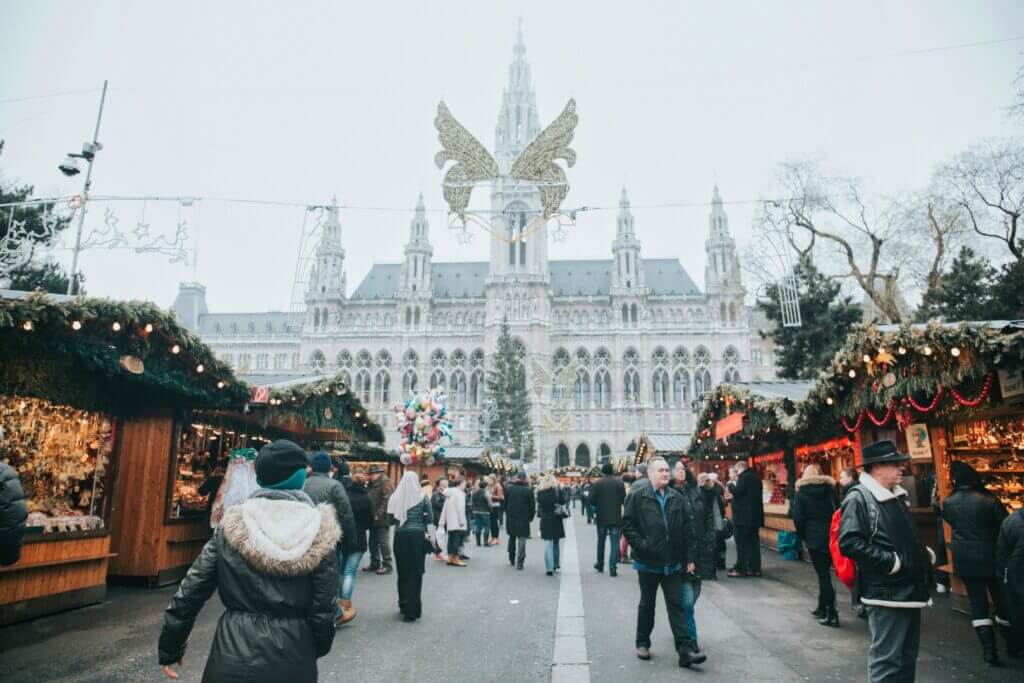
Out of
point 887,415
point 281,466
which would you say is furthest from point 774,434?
point 281,466

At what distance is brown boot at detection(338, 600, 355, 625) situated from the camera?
5.50 meters

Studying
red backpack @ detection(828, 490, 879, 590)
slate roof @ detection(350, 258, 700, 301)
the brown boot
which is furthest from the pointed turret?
red backpack @ detection(828, 490, 879, 590)

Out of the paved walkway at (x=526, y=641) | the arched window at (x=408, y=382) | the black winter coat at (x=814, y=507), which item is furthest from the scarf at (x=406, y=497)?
the arched window at (x=408, y=382)

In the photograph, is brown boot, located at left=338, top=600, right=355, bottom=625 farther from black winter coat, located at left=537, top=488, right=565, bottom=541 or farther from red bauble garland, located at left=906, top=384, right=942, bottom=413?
red bauble garland, located at left=906, top=384, right=942, bottom=413

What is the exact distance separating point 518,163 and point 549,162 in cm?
49

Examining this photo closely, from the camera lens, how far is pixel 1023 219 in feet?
49.3

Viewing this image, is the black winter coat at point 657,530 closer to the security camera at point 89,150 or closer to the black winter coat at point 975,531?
the black winter coat at point 975,531

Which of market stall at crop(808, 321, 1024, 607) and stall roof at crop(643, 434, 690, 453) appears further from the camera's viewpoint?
stall roof at crop(643, 434, 690, 453)

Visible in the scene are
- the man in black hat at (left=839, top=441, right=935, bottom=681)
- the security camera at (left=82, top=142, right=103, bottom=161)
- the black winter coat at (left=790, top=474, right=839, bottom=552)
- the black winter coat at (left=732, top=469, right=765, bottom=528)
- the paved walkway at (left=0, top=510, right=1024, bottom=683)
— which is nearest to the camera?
the man in black hat at (left=839, top=441, right=935, bottom=681)

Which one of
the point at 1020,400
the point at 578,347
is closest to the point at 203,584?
the point at 1020,400

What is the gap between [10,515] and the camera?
370 centimetres

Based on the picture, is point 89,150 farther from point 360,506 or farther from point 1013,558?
point 1013,558

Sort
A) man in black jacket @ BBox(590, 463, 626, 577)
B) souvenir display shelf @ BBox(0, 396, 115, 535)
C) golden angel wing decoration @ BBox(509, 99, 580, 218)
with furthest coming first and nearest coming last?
golden angel wing decoration @ BBox(509, 99, 580, 218)
man in black jacket @ BBox(590, 463, 626, 577)
souvenir display shelf @ BBox(0, 396, 115, 535)

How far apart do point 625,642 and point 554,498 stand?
3982 mm
